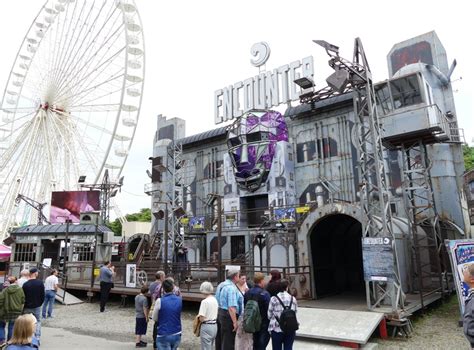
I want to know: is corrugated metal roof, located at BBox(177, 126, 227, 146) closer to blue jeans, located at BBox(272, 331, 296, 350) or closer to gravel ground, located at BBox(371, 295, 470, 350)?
gravel ground, located at BBox(371, 295, 470, 350)

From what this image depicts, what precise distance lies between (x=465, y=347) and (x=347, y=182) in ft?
59.9

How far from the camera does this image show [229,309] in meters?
6.23

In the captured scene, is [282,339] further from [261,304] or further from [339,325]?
[339,325]

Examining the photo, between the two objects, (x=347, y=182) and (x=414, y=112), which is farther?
(x=347, y=182)

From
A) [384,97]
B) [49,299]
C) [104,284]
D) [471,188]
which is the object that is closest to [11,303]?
[49,299]

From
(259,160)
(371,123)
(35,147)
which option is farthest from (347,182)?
(35,147)

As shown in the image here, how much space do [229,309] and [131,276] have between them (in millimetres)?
11112

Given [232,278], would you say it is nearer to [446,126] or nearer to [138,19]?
[446,126]

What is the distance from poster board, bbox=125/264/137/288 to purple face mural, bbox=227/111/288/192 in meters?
14.8

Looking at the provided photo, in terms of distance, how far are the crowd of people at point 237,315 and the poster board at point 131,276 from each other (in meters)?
10.3

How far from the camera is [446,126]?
52.7ft

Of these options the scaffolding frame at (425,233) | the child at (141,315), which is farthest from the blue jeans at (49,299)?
the scaffolding frame at (425,233)

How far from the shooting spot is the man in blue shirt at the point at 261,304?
6270 millimetres

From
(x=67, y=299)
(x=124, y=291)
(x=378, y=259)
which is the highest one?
(x=378, y=259)
